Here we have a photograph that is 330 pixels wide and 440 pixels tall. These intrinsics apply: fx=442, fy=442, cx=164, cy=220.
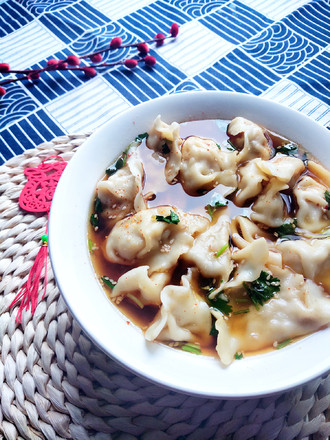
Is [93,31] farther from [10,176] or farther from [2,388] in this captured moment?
[2,388]

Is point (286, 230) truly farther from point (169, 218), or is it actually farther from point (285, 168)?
point (169, 218)

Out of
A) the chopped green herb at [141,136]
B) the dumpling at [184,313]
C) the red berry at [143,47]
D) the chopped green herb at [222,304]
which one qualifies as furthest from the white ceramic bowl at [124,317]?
the red berry at [143,47]

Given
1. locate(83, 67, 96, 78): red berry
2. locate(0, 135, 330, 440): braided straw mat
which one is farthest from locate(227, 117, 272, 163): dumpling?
locate(83, 67, 96, 78): red berry

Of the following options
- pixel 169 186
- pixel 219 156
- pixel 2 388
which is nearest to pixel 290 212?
pixel 219 156

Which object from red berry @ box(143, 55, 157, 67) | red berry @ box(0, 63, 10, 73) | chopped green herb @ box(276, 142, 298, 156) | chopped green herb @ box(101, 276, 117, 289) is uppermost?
chopped green herb @ box(276, 142, 298, 156)

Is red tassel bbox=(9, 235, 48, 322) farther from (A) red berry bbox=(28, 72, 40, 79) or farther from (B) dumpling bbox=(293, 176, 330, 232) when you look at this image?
(A) red berry bbox=(28, 72, 40, 79)

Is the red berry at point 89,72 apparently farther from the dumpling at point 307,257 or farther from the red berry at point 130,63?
the dumpling at point 307,257
